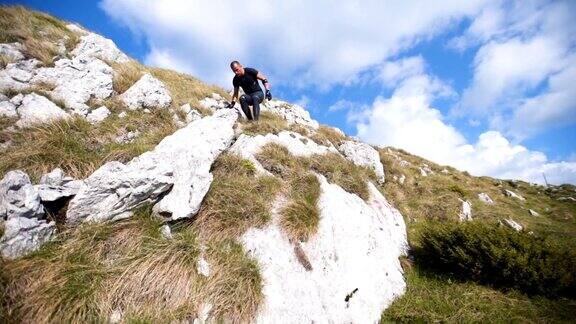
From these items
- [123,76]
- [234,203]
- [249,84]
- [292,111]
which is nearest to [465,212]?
[249,84]

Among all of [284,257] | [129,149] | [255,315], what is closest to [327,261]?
[284,257]

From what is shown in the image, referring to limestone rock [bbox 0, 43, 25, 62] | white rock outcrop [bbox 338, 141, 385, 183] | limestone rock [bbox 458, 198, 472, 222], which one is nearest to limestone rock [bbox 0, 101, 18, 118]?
limestone rock [bbox 0, 43, 25, 62]

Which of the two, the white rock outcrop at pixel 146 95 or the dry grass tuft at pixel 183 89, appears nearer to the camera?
the white rock outcrop at pixel 146 95

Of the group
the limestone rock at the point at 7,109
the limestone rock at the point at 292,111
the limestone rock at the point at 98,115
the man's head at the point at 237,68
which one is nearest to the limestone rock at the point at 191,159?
the man's head at the point at 237,68

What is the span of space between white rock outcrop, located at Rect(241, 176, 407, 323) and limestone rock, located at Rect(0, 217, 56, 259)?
3309 millimetres

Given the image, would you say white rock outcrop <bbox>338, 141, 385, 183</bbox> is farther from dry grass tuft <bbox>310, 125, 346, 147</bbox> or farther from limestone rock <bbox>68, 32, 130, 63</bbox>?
limestone rock <bbox>68, 32, 130, 63</bbox>

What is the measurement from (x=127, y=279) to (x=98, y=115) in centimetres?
638

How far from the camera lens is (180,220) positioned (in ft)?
20.3

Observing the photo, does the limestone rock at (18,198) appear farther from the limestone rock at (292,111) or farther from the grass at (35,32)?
the limestone rock at (292,111)

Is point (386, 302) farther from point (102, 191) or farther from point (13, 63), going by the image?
point (13, 63)

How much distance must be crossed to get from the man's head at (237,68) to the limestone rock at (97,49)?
5826 millimetres

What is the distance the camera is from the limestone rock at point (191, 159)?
616cm

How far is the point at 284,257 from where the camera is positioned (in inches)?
251

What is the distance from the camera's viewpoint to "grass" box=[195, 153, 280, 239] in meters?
6.38
